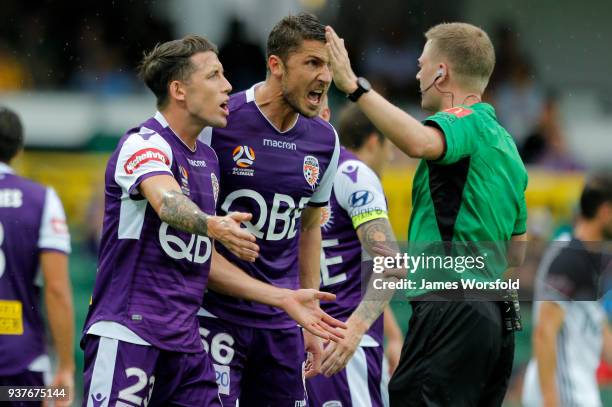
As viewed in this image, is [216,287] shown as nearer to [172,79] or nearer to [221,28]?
[172,79]

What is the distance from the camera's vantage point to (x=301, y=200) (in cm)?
673

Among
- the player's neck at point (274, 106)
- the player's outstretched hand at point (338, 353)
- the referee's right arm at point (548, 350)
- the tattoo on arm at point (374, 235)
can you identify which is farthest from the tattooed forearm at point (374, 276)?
the referee's right arm at point (548, 350)

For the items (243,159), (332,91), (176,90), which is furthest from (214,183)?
(332,91)

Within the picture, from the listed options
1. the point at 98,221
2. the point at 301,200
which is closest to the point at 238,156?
the point at 301,200

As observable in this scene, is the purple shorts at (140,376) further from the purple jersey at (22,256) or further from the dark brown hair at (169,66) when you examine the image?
the purple jersey at (22,256)

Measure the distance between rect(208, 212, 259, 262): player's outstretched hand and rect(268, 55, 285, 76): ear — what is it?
152cm

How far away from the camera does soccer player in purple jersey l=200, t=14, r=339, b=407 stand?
6.57m

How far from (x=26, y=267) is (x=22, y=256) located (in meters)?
0.08

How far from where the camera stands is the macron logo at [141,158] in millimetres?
5715

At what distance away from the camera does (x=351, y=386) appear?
7.47 m

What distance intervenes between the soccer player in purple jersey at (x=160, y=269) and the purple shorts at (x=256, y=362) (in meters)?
0.38

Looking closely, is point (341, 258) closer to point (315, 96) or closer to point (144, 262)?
point (315, 96)

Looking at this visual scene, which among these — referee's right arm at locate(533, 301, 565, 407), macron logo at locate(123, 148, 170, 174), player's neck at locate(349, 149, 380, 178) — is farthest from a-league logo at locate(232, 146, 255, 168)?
referee's right arm at locate(533, 301, 565, 407)

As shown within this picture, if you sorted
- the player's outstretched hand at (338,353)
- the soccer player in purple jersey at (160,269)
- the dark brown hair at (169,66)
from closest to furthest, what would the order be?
the soccer player in purple jersey at (160,269)
the dark brown hair at (169,66)
the player's outstretched hand at (338,353)
